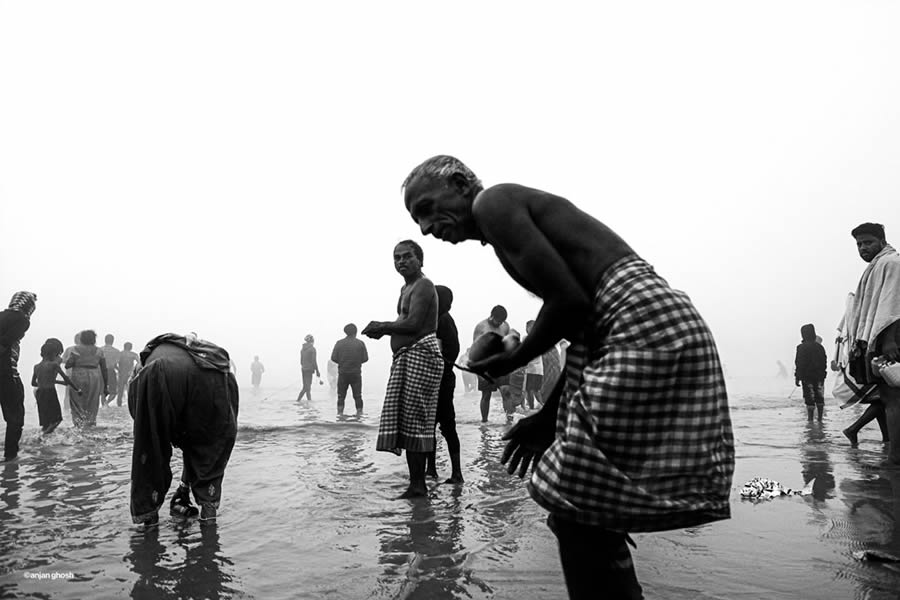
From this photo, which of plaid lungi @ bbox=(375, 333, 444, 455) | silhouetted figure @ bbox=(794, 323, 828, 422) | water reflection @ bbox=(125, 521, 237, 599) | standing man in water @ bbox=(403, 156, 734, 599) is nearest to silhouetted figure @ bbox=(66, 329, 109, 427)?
plaid lungi @ bbox=(375, 333, 444, 455)

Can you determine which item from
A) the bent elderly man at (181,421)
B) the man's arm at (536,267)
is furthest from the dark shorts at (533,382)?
the man's arm at (536,267)

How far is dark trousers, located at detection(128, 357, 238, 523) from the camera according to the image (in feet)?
11.7

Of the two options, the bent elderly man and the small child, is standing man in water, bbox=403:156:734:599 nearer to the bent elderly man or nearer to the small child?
the bent elderly man

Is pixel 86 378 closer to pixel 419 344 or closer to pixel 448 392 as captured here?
pixel 448 392

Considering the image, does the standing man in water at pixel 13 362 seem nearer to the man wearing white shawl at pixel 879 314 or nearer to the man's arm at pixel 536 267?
the man's arm at pixel 536 267

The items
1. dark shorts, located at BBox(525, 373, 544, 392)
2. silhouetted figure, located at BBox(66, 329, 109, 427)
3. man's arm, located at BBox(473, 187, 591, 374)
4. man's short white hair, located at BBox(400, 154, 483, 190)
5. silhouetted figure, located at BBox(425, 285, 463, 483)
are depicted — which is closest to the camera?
man's arm, located at BBox(473, 187, 591, 374)

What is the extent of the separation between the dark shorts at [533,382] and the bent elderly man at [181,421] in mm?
7936

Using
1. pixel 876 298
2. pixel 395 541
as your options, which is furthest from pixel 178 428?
pixel 876 298

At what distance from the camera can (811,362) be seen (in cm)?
1023

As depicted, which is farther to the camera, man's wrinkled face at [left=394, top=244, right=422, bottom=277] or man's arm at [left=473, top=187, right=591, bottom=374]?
man's wrinkled face at [left=394, top=244, right=422, bottom=277]

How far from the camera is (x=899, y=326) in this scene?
15.8 ft

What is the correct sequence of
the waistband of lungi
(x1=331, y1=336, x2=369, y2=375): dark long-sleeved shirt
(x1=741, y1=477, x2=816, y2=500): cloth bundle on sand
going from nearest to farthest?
1. (x1=741, y1=477, x2=816, y2=500): cloth bundle on sand
2. the waistband of lungi
3. (x1=331, y1=336, x2=369, y2=375): dark long-sleeved shirt

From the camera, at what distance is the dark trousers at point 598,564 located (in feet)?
4.99

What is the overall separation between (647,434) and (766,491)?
3.37 meters
